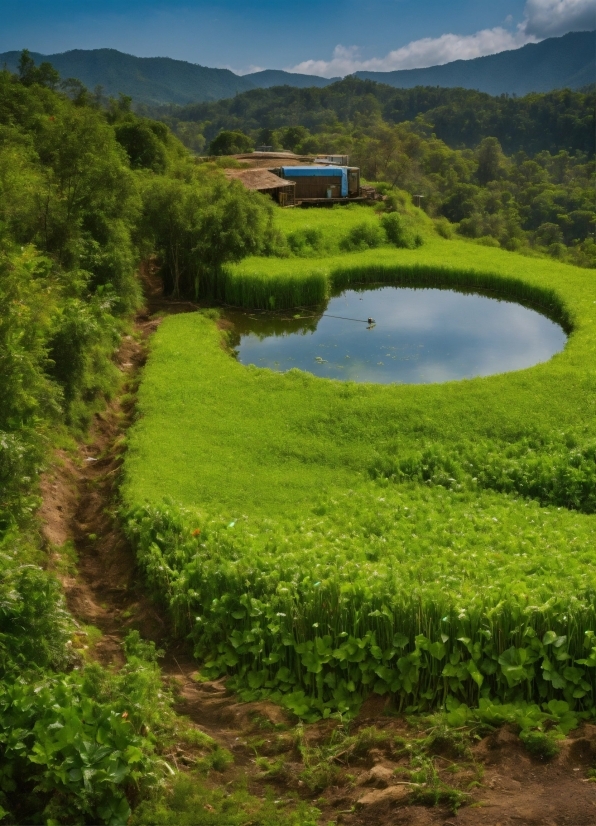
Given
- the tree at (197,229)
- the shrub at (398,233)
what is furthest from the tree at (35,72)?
the shrub at (398,233)

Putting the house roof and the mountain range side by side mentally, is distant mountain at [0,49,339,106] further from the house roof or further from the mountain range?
the house roof

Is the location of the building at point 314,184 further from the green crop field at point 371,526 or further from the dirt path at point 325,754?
the dirt path at point 325,754

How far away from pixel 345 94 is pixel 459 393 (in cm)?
11550

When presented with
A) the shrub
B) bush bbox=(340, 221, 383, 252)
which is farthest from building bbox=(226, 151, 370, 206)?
bush bbox=(340, 221, 383, 252)

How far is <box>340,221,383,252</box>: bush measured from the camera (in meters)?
34.3

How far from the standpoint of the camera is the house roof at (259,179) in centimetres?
3984

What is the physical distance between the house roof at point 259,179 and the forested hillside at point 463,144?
11.8m

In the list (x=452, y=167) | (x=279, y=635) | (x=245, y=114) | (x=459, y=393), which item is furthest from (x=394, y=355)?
(x=245, y=114)

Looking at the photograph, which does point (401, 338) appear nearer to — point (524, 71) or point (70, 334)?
point (70, 334)

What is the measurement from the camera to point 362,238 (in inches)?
1371

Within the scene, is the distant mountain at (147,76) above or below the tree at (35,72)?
above

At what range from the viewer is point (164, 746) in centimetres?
705

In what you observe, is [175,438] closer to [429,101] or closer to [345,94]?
[429,101]

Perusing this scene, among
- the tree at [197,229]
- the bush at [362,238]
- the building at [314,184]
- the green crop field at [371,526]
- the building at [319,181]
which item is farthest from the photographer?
the building at [319,181]
